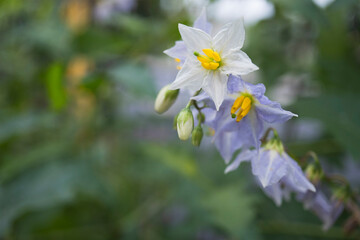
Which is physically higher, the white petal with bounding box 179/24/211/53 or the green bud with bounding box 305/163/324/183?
the white petal with bounding box 179/24/211/53

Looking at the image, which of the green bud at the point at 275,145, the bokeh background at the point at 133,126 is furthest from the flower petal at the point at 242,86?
the bokeh background at the point at 133,126

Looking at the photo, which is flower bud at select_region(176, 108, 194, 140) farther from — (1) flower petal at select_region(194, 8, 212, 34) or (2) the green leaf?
(2) the green leaf

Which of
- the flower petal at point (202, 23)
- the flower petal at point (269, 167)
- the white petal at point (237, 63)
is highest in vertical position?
the flower petal at point (202, 23)

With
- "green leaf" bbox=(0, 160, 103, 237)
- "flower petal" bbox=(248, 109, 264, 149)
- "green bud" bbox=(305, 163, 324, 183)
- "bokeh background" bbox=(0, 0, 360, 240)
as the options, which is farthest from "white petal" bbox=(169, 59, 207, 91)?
"green leaf" bbox=(0, 160, 103, 237)

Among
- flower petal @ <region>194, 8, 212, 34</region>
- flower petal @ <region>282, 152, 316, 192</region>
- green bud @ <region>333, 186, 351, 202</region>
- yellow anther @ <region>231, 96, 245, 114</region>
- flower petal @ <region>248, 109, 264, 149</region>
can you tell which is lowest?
green bud @ <region>333, 186, 351, 202</region>

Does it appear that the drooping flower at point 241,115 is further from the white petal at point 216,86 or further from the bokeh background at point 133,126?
the bokeh background at point 133,126

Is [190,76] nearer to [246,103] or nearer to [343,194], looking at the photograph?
[246,103]

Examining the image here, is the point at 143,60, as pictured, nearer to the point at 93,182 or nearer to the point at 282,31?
the point at 93,182

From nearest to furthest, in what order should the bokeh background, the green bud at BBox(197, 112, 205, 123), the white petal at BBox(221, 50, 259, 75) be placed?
the white petal at BBox(221, 50, 259, 75) → the green bud at BBox(197, 112, 205, 123) → the bokeh background

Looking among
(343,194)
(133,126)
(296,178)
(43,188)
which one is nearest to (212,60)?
(296,178)
